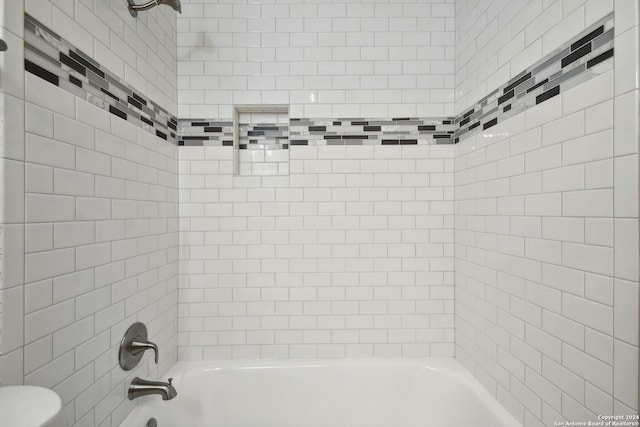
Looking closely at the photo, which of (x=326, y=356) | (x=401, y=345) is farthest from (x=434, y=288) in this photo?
(x=326, y=356)

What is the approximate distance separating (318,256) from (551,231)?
117 cm

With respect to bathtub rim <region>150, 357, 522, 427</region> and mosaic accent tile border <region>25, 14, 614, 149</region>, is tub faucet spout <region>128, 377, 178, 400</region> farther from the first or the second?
mosaic accent tile border <region>25, 14, 614, 149</region>

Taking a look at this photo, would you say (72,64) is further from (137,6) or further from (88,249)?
(88,249)

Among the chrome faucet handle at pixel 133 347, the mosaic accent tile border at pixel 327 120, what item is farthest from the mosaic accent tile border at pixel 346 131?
the chrome faucet handle at pixel 133 347

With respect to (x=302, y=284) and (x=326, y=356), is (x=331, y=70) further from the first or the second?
(x=326, y=356)

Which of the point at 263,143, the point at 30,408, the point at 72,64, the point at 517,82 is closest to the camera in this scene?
the point at 30,408

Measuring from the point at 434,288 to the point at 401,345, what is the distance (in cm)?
41

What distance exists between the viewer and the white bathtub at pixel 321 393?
1698 mm

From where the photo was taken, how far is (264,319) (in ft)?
6.14

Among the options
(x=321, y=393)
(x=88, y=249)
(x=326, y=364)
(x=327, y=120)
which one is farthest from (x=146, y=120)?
(x=321, y=393)

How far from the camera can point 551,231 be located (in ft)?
3.65

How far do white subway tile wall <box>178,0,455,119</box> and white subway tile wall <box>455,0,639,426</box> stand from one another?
0.23 metres

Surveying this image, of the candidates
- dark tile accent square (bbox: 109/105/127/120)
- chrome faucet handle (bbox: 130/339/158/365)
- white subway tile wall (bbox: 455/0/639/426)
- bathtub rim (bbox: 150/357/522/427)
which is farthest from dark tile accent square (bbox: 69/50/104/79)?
white subway tile wall (bbox: 455/0/639/426)

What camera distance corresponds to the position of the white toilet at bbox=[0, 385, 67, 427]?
57 cm
